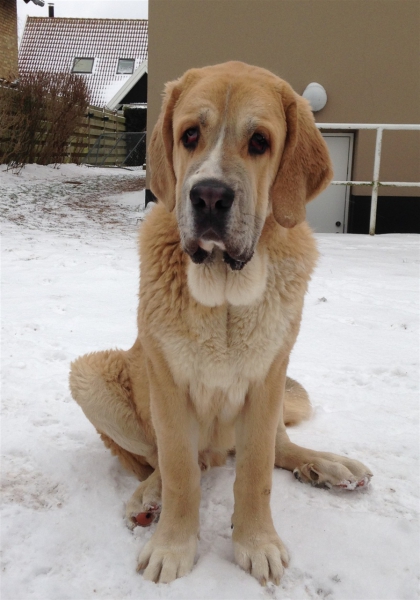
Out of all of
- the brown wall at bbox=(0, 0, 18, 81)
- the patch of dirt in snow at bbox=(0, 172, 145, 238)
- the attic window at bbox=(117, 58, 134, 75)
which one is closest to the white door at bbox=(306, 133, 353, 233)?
the patch of dirt in snow at bbox=(0, 172, 145, 238)

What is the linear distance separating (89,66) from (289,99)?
25.8m

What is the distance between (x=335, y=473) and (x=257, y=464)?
530 millimetres

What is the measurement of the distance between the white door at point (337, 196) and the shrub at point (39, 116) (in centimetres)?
723

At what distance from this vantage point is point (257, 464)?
210 cm

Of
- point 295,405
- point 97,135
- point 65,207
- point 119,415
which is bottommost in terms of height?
point 295,405

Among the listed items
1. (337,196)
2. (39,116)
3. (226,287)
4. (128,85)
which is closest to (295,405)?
(226,287)

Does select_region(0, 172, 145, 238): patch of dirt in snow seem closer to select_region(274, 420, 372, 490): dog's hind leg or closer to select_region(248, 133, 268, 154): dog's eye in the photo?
select_region(274, 420, 372, 490): dog's hind leg

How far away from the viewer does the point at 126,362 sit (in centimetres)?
261

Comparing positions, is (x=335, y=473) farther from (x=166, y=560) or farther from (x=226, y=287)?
(x=226, y=287)

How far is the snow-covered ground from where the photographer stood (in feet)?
6.23

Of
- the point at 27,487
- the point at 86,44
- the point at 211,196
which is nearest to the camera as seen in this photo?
the point at 211,196

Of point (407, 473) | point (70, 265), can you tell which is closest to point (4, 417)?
point (407, 473)

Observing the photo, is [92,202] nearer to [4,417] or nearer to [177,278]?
[4,417]

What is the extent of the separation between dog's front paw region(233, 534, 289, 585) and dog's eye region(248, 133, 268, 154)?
4.90ft
